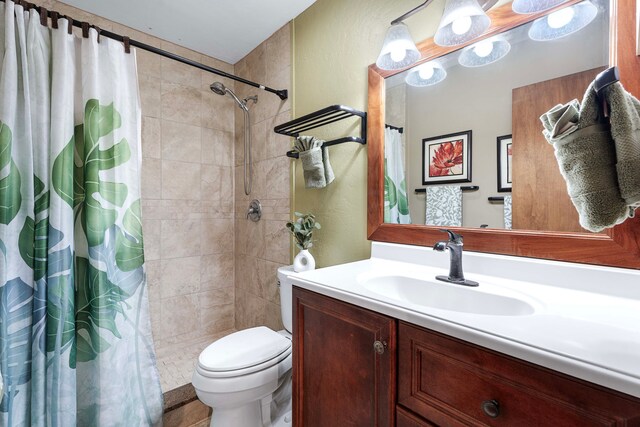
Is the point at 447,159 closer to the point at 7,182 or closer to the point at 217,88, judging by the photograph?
the point at 217,88

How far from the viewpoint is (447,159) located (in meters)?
1.14

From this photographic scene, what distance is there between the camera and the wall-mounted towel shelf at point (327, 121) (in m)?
1.36

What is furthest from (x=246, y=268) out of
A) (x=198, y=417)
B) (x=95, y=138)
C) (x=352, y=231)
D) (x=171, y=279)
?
(x=95, y=138)

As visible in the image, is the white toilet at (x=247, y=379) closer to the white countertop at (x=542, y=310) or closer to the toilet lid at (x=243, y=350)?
the toilet lid at (x=243, y=350)

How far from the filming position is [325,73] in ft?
5.38

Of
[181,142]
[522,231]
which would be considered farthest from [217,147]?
[522,231]

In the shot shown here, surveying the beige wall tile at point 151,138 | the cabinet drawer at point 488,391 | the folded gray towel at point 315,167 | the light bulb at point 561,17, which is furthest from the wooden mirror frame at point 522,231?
the beige wall tile at point 151,138

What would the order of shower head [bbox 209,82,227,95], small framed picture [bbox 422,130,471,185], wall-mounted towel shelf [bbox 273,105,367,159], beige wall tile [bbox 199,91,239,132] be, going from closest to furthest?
small framed picture [bbox 422,130,471,185]
wall-mounted towel shelf [bbox 273,105,367,159]
shower head [bbox 209,82,227,95]
beige wall tile [bbox 199,91,239,132]

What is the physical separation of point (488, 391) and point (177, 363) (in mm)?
2009

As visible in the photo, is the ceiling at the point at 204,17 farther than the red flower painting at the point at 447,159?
Yes

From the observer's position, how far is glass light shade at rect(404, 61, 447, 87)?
1.16 metres

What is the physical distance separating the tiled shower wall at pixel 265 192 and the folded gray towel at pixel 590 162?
58.1 inches

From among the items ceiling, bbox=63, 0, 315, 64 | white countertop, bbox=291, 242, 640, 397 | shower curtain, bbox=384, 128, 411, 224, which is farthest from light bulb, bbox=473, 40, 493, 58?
ceiling, bbox=63, 0, 315, 64

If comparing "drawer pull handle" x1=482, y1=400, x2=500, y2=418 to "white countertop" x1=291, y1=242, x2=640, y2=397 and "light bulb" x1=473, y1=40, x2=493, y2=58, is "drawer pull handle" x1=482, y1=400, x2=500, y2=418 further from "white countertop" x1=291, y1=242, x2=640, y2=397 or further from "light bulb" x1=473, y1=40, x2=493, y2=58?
"light bulb" x1=473, y1=40, x2=493, y2=58
